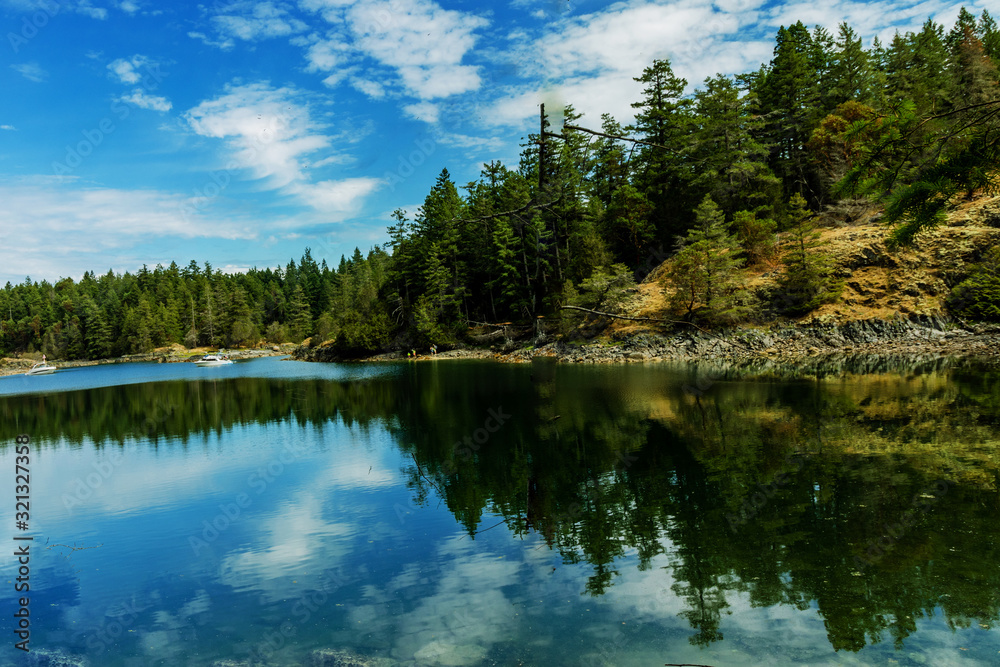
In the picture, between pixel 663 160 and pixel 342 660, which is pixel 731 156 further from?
pixel 342 660

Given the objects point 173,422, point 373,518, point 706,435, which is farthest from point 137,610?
point 173,422

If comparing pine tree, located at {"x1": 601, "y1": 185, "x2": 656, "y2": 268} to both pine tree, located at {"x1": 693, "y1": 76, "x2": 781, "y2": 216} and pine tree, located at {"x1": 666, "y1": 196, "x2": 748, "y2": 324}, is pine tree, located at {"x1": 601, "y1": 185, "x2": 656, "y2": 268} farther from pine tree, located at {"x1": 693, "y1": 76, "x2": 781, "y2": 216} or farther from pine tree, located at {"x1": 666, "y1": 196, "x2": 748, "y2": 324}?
pine tree, located at {"x1": 666, "y1": 196, "x2": 748, "y2": 324}

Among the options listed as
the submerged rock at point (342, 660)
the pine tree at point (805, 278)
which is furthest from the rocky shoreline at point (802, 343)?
the submerged rock at point (342, 660)

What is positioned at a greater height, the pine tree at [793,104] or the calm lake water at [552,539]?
the pine tree at [793,104]

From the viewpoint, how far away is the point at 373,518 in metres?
11.6

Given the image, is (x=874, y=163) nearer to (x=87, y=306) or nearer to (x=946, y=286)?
(x=946, y=286)

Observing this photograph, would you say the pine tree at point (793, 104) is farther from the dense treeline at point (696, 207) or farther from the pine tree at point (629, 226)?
the pine tree at point (629, 226)

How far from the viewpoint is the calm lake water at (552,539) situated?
647cm

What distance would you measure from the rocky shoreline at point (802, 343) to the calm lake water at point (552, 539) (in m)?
13.6

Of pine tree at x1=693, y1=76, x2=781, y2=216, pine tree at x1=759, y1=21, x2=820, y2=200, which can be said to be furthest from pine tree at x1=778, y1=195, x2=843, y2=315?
pine tree at x1=759, y1=21, x2=820, y2=200

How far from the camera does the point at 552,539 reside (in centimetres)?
964

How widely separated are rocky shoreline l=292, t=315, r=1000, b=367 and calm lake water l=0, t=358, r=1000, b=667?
13.6 metres

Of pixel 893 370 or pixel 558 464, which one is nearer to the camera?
pixel 558 464

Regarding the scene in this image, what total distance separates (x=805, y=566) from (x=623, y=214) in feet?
166
